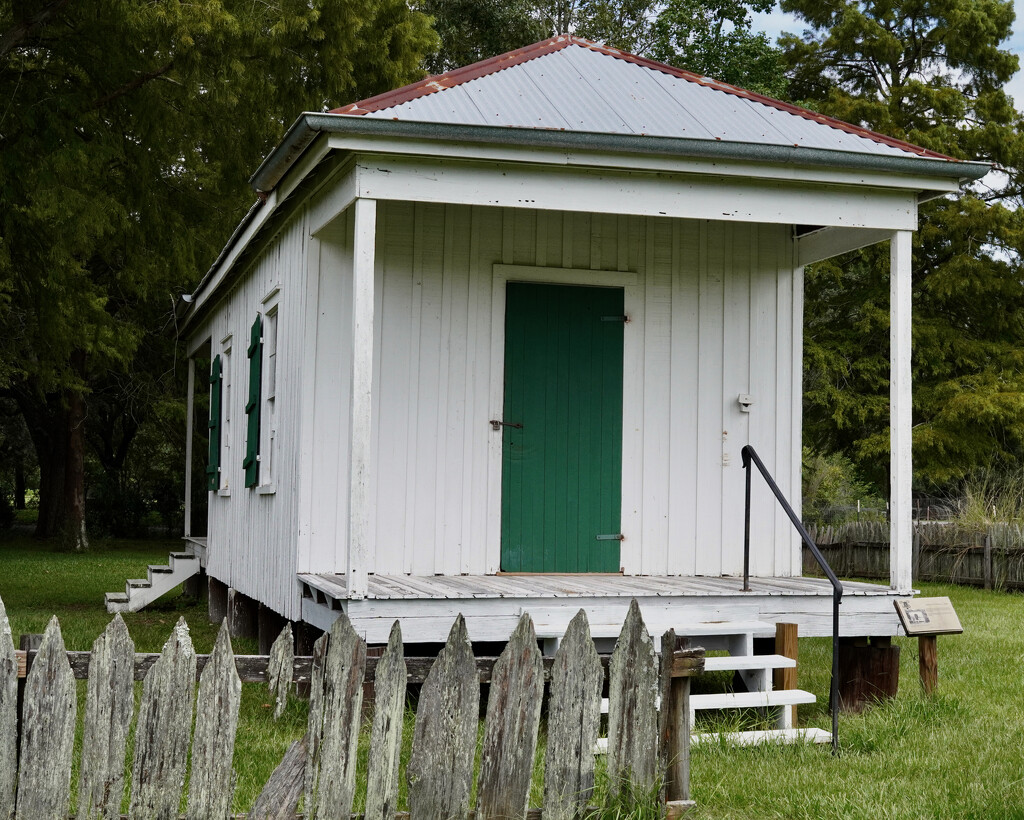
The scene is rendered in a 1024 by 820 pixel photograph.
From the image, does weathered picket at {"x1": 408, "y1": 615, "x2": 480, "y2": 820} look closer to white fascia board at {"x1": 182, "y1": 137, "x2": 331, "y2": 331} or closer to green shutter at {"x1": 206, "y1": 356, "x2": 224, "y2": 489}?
white fascia board at {"x1": 182, "y1": 137, "x2": 331, "y2": 331}

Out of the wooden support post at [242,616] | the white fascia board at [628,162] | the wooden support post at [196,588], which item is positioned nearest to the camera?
the white fascia board at [628,162]

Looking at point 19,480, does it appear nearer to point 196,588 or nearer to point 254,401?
point 196,588

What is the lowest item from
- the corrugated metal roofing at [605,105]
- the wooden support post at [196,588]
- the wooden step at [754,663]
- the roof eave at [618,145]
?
the wooden support post at [196,588]

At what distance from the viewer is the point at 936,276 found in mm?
22906

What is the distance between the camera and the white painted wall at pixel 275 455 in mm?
8594

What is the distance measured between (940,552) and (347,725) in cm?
1649

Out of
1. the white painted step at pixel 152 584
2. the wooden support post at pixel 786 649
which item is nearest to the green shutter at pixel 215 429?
the white painted step at pixel 152 584

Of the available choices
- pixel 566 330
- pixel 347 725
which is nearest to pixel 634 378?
pixel 566 330

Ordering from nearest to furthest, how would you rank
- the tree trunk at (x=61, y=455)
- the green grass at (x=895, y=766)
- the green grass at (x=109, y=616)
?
the green grass at (x=895, y=766) < the green grass at (x=109, y=616) < the tree trunk at (x=61, y=455)

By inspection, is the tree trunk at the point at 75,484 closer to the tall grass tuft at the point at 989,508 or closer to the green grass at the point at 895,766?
the tall grass tuft at the point at 989,508

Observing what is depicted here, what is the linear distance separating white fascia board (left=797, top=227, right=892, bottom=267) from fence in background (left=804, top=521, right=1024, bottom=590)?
9854 millimetres

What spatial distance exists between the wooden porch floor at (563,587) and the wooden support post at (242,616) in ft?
12.9

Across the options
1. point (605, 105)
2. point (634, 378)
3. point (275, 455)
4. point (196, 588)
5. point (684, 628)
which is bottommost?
point (196, 588)

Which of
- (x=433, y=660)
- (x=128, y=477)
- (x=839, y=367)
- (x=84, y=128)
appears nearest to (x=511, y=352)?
(x=433, y=660)
